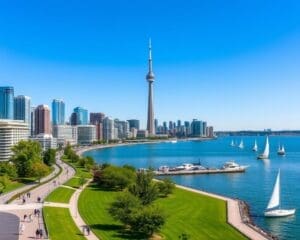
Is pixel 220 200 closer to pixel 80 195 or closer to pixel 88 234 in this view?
pixel 80 195

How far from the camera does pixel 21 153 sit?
93.2m

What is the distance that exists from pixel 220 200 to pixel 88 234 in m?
29.2

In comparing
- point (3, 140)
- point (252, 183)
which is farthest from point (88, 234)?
point (3, 140)

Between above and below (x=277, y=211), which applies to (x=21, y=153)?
above

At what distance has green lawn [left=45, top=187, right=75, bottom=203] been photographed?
6366 cm

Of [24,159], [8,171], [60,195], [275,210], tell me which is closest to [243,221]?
[275,210]

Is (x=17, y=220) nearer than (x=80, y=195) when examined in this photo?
Yes

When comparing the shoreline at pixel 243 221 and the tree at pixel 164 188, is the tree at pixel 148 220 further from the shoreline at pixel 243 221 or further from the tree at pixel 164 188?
the tree at pixel 164 188

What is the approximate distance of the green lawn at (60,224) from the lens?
43625 millimetres

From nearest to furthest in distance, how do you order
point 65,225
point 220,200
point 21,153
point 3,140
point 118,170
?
point 65,225
point 220,200
point 118,170
point 21,153
point 3,140

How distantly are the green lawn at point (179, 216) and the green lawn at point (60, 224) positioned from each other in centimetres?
193

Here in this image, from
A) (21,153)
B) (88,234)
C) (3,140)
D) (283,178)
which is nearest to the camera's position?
(88,234)

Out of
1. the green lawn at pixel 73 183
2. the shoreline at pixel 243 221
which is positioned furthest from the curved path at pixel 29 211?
the shoreline at pixel 243 221

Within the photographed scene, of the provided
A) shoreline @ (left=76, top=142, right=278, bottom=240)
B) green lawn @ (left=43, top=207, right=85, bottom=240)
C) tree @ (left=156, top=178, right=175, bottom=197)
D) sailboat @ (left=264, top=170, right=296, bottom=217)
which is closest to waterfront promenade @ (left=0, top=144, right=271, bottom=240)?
shoreline @ (left=76, top=142, right=278, bottom=240)
